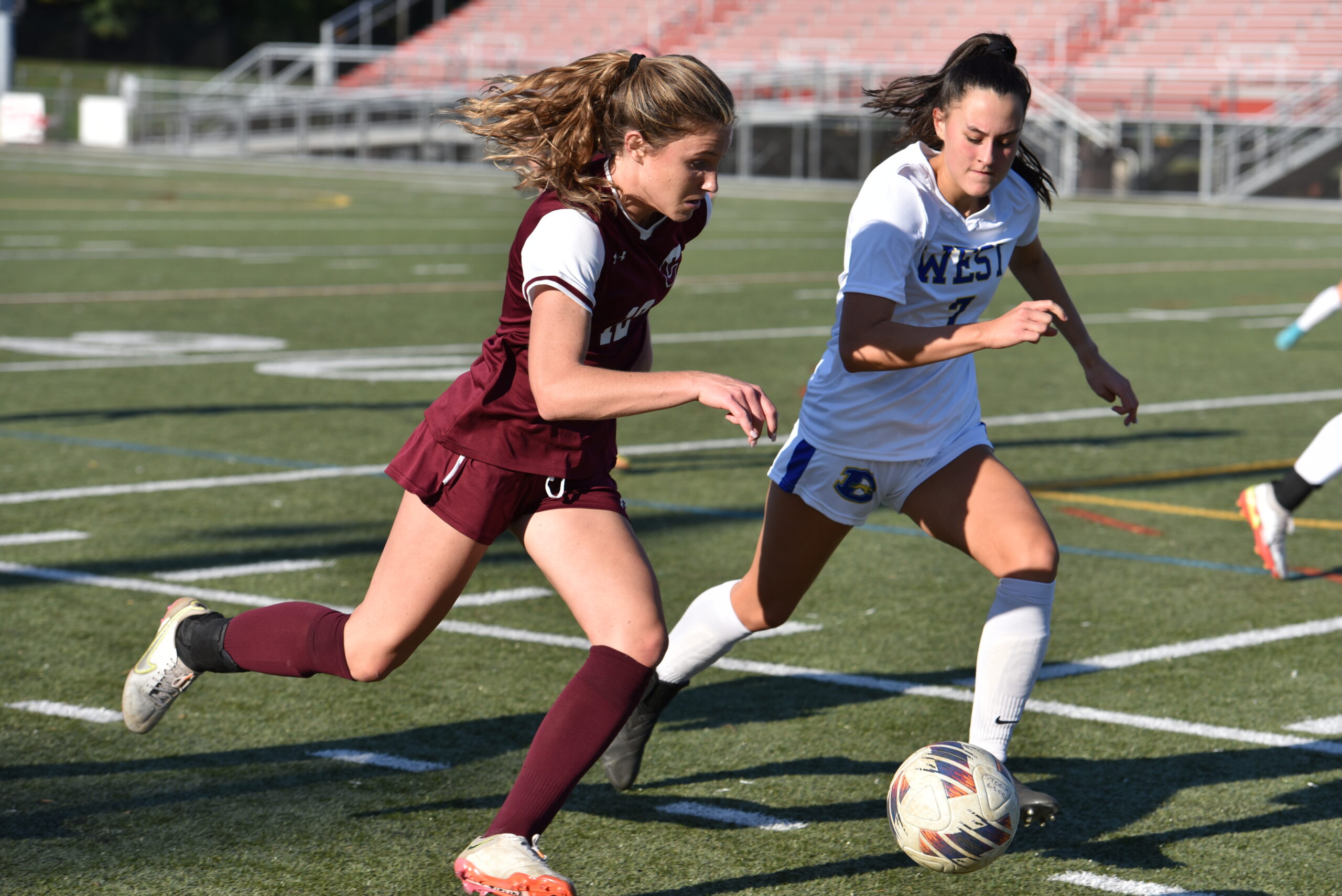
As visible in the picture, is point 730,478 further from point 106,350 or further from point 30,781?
point 106,350

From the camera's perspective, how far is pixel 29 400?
35.1ft

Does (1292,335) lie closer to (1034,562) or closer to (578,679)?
(1034,562)

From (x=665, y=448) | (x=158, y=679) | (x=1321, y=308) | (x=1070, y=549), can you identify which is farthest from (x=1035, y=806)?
(x=665, y=448)

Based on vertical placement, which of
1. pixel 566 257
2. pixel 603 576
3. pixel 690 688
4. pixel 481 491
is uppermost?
pixel 566 257

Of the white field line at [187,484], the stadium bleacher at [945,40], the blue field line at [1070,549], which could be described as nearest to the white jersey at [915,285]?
the blue field line at [1070,549]

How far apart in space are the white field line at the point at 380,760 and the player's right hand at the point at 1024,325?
1980 mm

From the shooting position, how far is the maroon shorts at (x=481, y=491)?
3.93 m

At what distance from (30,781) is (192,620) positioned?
0.59 metres

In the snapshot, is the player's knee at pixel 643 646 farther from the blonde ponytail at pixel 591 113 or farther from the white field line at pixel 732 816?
the blonde ponytail at pixel 591 113

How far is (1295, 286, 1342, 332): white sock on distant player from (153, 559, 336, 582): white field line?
498 cm

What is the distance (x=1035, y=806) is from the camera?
416cm

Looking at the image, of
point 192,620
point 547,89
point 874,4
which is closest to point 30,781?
point 192,620

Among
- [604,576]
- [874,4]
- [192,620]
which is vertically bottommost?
[192,620]

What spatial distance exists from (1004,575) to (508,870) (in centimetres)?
158
